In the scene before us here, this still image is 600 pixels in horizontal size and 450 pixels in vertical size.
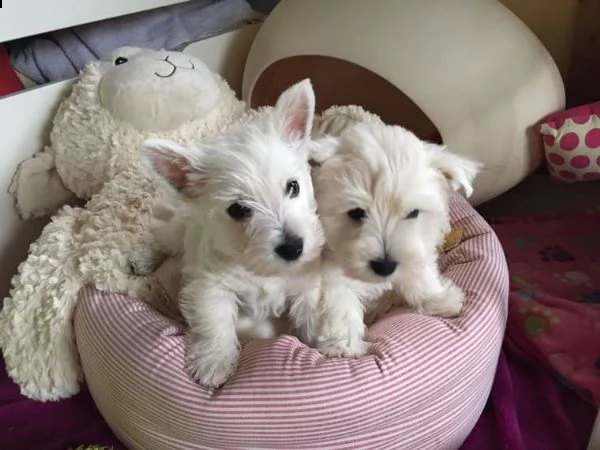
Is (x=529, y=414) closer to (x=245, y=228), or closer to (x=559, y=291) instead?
(x=559, y=291)

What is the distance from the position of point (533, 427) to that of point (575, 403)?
150mm

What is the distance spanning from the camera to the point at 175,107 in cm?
198

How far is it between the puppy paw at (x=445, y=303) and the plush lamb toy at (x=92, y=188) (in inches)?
27.2

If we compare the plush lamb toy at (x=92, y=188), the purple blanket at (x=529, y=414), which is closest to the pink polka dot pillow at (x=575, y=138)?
the purple blanket at (x=529, y=414)

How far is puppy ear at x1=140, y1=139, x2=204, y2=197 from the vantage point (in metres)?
1.35

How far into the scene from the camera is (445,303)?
1.53 m

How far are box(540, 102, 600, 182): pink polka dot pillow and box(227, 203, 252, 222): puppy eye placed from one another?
1.13 metres

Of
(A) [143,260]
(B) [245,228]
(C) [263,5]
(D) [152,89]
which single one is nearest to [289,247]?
(B) [245,228]

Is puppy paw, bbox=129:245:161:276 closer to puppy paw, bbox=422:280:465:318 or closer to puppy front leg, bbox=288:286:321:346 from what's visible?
puppy front leg, bbox=288:286:321:346

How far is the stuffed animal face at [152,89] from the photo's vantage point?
6.35 ft

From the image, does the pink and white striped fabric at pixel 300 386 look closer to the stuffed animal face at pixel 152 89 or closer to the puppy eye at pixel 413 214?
the puppy eye at pixel 413 214

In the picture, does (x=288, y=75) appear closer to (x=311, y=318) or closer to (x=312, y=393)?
(x=311, y=318)

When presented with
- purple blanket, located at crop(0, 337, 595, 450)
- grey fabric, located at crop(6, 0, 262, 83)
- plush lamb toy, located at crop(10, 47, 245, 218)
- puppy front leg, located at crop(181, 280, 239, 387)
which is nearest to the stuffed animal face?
plush lamb toy, located at crop(10, 47, 245, 218)

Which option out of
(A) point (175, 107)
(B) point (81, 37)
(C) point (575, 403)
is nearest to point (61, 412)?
(A) point (175, 107)
